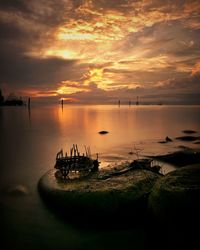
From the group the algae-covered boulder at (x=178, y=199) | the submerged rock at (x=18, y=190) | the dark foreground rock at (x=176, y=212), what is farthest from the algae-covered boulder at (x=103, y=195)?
the algae-covered boulder at (x=178, y=199)

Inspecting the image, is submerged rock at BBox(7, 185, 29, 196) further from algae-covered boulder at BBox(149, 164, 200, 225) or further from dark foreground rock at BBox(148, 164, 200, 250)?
algae-covered boulder at BBox(149, 164, 200, 225)

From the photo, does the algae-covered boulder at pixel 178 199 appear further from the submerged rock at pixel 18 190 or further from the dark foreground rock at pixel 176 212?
the submerged rock at pixel 18 190

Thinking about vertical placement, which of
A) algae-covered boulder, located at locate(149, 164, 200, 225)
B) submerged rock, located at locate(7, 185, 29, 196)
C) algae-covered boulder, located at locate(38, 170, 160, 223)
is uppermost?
algae-covered boulder, located at locate(149, 164, 200, 225)

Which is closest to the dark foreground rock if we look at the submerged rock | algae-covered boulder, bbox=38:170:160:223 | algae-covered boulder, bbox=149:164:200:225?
algae-covered boulder, bbox=149:164:200:225

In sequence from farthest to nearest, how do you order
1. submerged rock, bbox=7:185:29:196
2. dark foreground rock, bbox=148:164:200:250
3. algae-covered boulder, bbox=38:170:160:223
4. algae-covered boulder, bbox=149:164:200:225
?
submerged rock, bbox=7:185:29:196 < algae-covered boulder, bbox=38:170:160:223 < algae-covered boulder, bbox=149:164:200:225 < dark foreground rock, bbox=148:164:200:250

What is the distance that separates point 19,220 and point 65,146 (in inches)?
751

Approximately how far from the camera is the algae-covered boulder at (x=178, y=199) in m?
6.04

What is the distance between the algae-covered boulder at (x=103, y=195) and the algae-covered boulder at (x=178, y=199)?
1.32 metres

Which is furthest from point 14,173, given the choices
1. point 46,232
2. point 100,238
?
point 100,238

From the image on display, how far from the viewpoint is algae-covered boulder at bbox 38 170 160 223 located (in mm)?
8188

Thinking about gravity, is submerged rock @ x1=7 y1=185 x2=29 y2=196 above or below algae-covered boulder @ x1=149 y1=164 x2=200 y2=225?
below

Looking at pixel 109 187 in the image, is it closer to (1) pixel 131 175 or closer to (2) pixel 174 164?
(1) pixel 131 175

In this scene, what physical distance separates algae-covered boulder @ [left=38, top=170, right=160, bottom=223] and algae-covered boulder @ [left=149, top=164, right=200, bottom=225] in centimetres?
132

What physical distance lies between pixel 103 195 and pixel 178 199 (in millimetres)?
3129
